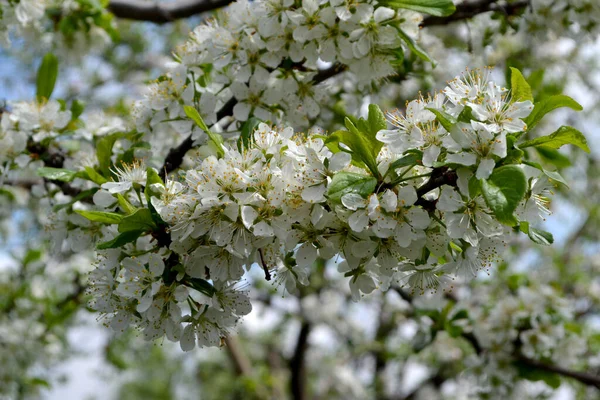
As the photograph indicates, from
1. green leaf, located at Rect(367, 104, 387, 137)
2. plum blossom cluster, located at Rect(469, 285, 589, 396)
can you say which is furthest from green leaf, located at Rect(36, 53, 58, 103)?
plum blossom cluster, located at Rect(469, 285, 589, 396)

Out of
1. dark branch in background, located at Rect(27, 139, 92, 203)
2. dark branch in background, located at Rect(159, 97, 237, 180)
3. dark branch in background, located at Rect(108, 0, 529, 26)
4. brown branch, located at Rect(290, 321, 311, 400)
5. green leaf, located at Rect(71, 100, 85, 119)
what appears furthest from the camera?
brown branch, located at Rect(290, 321, 311, 400)

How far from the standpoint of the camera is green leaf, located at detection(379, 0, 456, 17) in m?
1.87

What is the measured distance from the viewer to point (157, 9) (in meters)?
3.33

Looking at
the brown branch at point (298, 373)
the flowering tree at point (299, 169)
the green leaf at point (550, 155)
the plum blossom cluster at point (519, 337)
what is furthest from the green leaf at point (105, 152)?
the brown branch at point (298, 373)

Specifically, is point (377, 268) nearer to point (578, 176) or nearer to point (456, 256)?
point (456, 256)

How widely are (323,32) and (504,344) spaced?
6.99ft

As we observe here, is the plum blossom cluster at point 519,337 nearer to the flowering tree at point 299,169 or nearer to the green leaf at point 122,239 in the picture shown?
the flowering tree at point 299,169

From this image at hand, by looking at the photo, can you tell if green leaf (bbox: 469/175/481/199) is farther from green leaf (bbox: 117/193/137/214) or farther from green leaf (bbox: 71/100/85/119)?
green leaf (bbox: 71/100/85/119)

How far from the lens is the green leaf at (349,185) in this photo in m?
1.36

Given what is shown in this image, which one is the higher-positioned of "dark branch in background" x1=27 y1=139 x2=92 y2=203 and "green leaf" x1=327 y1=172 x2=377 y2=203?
"green leaf" x1=327 y1=172 x2=377 y2=203

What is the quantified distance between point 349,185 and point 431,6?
2.75 ft

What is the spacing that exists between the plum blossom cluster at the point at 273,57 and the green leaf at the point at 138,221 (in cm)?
49

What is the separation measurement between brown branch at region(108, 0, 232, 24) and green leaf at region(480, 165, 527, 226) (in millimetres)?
2384

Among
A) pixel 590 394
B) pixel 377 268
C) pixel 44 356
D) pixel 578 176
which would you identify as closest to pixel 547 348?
pixel 377 268
